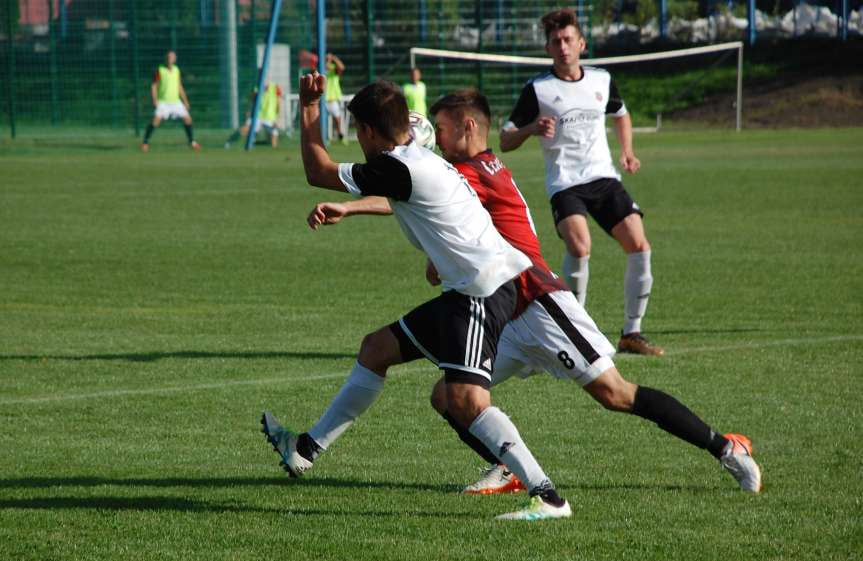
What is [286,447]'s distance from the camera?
5789 millimetres

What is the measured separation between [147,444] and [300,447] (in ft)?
4.43

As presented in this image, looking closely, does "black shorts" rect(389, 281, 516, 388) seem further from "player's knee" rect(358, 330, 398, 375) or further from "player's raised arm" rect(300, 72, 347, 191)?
"player's raised arm" rect(300, 72, 347, 191)

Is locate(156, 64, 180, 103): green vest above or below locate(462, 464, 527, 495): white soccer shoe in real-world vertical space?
above

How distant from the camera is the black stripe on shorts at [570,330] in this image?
5.58 metres

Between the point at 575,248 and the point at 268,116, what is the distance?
25920mm

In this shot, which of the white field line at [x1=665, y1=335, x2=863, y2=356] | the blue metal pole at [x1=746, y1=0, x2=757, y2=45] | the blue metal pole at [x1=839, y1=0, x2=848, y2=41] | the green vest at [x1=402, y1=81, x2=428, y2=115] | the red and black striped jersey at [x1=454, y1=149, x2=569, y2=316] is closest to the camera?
the red and black striped jersey at [x1=454, y1=149, x2=569, y2=316]

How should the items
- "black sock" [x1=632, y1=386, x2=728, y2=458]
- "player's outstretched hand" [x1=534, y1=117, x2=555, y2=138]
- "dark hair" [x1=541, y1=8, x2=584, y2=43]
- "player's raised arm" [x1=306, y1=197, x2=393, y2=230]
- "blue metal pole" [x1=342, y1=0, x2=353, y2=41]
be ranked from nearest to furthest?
"player's raised arm" [x1=306, y1=197, x2=393, y2=230]
"black sock" [x1=632, y1=386, x2=728, y2=458]
"player's outstretched hand" [x1=534, y1=117, x2=555, y2=138]
"dark hair" [x1=541, y1=8, x2=584, y2=43]
"blue metal pole" [x1=342, y1=0, x2=353, y2=41]

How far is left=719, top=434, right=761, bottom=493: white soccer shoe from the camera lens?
576 centimetres

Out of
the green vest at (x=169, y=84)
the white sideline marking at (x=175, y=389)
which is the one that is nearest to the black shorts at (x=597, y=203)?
the white sideline marking at (x=175, y=389)

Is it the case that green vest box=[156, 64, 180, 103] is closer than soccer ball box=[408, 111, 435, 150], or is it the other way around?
soccer ball box=[408, 111, 435, 150]

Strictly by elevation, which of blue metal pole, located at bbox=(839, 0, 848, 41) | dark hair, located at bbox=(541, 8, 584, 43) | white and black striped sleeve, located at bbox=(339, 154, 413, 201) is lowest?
white and black striped sleeve, located at bbox=(339, 154, 413, 201)

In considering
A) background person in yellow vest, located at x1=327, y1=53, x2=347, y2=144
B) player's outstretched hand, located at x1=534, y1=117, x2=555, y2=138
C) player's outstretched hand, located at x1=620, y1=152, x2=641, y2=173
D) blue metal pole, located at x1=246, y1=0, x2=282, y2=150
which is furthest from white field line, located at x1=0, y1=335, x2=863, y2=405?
background person in yellow vest, located at x1=327, y1=53, x2=347, y2=144

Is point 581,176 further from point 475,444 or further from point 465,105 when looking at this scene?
point 475,444

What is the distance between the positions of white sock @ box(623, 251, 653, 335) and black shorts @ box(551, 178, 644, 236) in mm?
312
